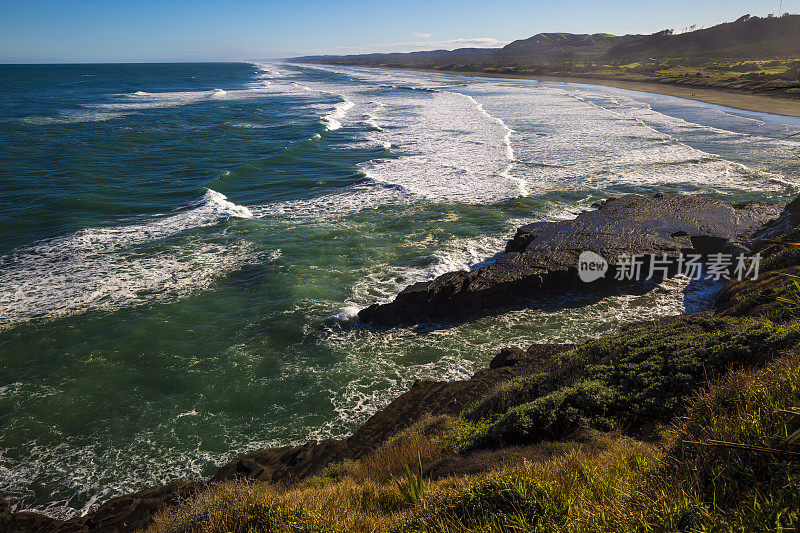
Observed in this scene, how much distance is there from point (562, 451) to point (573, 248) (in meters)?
9.90

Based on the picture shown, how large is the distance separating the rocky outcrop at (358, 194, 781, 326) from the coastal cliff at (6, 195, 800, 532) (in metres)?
0.30

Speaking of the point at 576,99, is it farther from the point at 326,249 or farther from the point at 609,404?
the point at 609,404

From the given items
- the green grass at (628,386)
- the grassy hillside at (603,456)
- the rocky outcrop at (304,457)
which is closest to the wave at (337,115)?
the rocky outcrop at (304,457)

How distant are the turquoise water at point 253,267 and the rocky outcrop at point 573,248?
1.92ft

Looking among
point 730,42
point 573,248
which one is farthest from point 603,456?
point 730,42

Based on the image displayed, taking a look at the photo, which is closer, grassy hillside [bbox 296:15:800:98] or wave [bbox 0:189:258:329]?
wave [bbox 0:189:258:329]

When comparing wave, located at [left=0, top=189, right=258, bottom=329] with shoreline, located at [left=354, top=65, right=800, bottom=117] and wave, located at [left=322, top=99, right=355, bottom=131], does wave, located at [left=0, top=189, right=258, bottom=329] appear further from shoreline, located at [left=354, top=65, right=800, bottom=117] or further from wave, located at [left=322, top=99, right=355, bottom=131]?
shoreline, located at [left=354, top=65, right=800, bottom=117]

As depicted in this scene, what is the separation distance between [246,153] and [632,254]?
2695 cm

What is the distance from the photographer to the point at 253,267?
16016 mm

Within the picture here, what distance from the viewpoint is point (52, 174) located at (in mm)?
27250

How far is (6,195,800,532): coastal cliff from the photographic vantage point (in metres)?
3.40

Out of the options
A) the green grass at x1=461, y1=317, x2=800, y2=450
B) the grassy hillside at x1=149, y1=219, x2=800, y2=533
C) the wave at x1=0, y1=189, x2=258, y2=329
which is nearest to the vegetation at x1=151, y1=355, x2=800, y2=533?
the grassy hillside at x1=149, y1=219, x2=800, y2=533

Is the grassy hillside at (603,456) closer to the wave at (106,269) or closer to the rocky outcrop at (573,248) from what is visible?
the rocky outcrop at (573,248)

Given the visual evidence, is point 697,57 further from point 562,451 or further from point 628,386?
point 562,451
